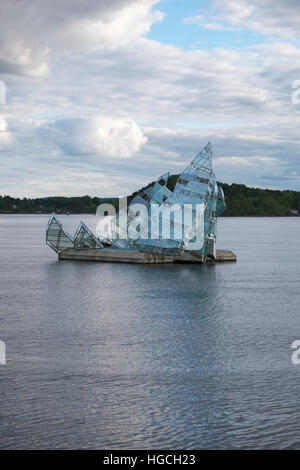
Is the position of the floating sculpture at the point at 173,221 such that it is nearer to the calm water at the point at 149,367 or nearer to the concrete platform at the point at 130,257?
the concrete platform at the point at 130,257

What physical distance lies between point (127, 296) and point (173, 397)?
2916cm

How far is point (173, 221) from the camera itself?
3258 inches

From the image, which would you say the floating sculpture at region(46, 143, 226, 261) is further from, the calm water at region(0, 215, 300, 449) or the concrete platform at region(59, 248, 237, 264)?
the calm water at region(0, 215, 300, 449)

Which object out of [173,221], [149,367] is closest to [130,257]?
[173,221]

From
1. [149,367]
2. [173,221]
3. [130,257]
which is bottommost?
[149,367]

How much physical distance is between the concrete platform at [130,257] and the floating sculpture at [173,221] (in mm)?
688

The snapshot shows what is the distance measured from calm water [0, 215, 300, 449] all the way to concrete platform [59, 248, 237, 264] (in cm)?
2290

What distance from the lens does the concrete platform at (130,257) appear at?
8500cm

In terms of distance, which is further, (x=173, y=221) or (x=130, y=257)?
(x=130, y=257)

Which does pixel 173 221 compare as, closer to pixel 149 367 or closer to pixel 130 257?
pixel 130 257

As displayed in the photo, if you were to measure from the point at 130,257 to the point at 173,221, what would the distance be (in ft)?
25.4

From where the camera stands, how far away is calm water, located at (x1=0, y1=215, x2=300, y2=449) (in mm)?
23797

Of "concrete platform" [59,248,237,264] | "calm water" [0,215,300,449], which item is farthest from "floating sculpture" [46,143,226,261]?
"calm water" [0,215,300,449]
